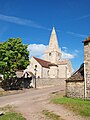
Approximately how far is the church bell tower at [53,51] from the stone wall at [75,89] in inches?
1907

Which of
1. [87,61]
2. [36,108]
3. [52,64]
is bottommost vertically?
[36,108]

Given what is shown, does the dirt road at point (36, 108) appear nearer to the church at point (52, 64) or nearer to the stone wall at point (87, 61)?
the stone wall at point (87, 61)

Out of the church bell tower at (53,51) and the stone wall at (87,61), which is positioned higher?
the church bell tower at (53,51)

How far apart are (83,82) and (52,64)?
45798 mm

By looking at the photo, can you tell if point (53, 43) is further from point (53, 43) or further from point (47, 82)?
point (47, 82)

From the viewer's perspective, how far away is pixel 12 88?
3431 cm

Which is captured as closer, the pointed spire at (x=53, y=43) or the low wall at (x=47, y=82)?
the low wall at (x=47, y=82)

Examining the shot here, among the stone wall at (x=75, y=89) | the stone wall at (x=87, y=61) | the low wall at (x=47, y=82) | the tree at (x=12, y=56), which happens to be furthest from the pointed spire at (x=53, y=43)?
the stone wall at (x=87, y=61)

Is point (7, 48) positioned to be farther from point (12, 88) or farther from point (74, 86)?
point (74, 86)

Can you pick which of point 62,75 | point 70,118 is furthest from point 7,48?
point 62,75

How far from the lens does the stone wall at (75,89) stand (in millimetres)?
20047

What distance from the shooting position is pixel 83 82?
19859mm

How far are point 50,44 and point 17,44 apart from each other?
1694 inches

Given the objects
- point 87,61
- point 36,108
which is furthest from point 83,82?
point 36,108
